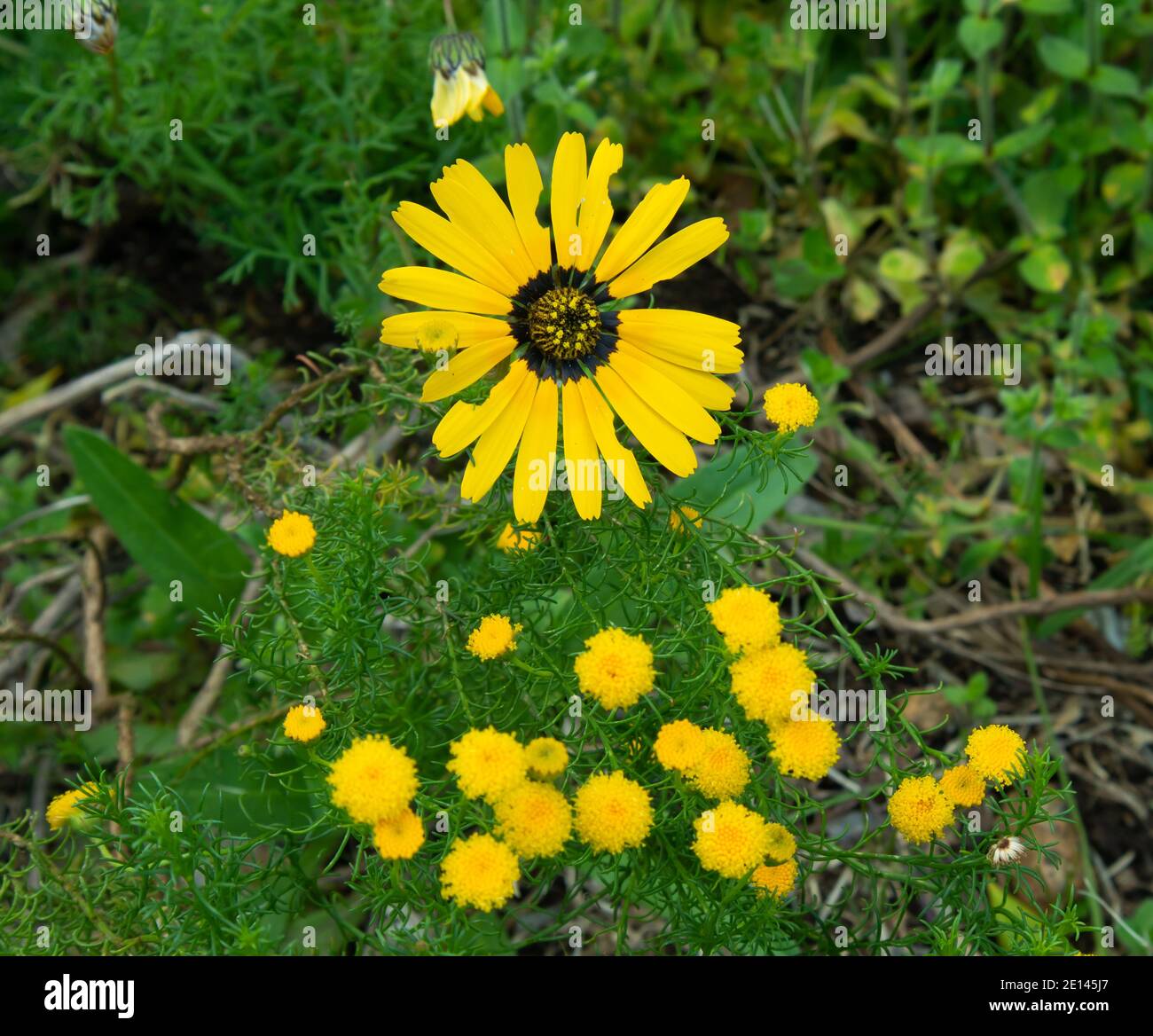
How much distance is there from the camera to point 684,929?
5.26ft

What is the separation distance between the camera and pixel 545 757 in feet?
4.68

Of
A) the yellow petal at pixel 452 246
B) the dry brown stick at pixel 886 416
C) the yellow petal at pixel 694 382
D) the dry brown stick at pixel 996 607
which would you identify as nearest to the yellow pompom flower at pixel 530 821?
the yellow petal at pixel 694 382

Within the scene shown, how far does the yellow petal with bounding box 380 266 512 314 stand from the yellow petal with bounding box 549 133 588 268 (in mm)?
123

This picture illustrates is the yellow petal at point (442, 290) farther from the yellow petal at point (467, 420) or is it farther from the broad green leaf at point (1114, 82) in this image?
the broad green leaf at point (1114, 82)

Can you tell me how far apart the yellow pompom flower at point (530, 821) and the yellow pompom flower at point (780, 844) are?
0.82 ft

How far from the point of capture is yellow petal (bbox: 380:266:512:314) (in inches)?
62.8

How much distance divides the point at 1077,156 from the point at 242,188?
2075mm

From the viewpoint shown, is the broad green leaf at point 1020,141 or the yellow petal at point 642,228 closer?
the yellow petal at point 642,228

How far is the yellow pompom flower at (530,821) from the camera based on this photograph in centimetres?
137

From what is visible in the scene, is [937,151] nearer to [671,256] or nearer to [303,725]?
[671,256]

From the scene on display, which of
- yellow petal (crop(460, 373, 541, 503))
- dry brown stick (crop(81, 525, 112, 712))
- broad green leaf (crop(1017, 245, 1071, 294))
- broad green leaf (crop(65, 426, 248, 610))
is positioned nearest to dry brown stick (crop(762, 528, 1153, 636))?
broad green leaf (crop(1017, 245, 1071, 294))

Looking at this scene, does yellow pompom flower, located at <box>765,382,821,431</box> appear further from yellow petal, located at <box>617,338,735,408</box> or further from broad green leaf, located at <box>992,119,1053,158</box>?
broad green leaf, located at <box>992,119,1053,158</box>
